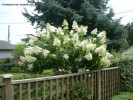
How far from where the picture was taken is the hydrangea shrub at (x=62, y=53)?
20.7 ft

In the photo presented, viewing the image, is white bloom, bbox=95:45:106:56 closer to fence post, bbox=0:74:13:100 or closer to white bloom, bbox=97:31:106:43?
white bloom, bbox=97:31:106:43

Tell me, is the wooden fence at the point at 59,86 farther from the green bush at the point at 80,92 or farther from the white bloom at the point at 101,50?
the white bloom at the point at 101,50

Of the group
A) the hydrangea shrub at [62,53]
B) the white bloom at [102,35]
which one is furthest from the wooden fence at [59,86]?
the white bloom at [102,35]

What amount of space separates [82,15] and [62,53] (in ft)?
37.0

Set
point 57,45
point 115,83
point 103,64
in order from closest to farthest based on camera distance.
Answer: point 57,45 < point 103,64 < point 115,83

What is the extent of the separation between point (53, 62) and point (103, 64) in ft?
4.38

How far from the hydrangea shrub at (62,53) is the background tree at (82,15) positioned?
31.1ft

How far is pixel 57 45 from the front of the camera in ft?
20.9

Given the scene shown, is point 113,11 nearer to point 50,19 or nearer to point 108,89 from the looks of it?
point 50,19

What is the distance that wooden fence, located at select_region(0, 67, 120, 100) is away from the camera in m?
4.12

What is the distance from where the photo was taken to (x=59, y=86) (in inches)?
218

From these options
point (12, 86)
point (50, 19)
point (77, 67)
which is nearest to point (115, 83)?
point (77, 67)

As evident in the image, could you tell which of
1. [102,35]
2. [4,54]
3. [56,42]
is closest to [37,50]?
[56,42]

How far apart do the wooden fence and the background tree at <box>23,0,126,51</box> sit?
28.0ft
